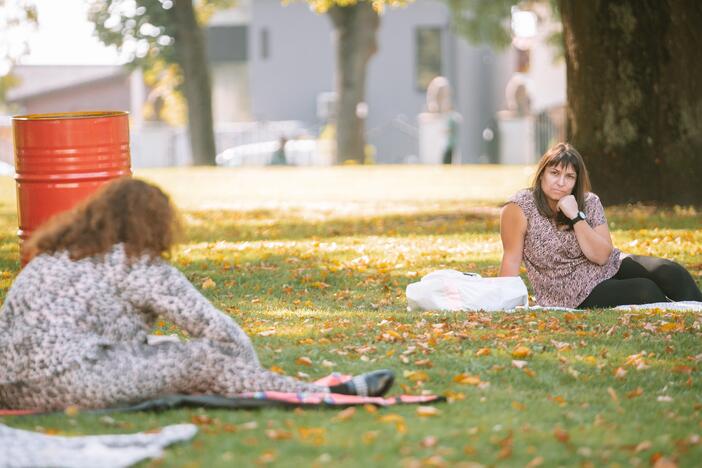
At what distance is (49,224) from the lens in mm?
5867

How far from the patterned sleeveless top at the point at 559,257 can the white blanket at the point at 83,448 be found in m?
3.83

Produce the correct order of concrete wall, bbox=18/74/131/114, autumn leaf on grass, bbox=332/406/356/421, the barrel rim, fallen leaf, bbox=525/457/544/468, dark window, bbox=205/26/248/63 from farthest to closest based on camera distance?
concrete wall, bbox=18/74/131/114, dark window, bbox=205/26/248/63, the barrel rim, autumn leaf on grass, bbox=332/406/356/421, fallen leaf, bbox=525/457/544/468

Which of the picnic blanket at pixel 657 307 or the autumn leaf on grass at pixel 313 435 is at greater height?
the autumn leaf on grass at pixel 313 435

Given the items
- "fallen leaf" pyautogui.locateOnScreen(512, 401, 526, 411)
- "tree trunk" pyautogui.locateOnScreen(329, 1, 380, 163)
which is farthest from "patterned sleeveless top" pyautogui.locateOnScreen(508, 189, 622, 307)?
"tree trunk" pyautogui.locateOnScreen(329, 1, 380, 163)

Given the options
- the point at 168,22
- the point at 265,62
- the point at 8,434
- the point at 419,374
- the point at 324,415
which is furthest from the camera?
the point at 265,62

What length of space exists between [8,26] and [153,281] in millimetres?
24622

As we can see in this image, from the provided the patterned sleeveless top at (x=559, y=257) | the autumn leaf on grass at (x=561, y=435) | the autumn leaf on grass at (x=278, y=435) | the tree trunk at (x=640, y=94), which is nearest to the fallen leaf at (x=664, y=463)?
the autumn leaf on grass at (x=561, y=435)

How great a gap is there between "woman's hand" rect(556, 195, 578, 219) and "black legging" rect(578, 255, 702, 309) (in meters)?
0.53

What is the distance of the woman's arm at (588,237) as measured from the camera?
830 centimetres

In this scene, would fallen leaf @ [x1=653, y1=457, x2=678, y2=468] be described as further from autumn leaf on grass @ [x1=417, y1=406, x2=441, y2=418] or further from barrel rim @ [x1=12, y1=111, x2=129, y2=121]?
barrel rim @ [x1=12, y1=111, x2=129, y2=121]

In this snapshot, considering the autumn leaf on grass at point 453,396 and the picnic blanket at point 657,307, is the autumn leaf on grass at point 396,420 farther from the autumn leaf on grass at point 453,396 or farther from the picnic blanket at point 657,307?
the picnic blanket at point 657,307

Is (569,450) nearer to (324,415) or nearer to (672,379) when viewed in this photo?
(324,415)

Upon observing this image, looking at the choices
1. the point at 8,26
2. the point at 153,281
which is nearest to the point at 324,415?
the point at 153,281

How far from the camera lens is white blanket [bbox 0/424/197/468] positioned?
186 inches
